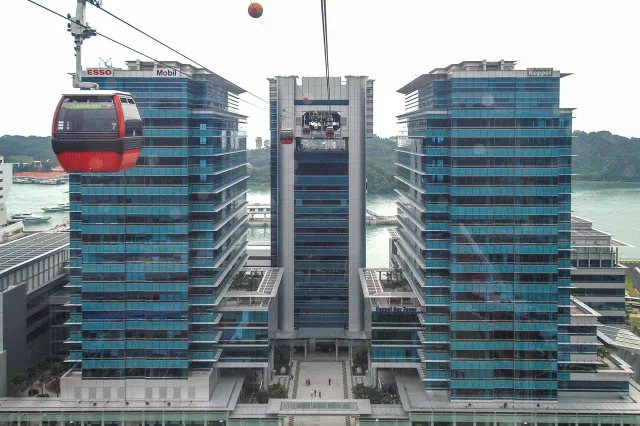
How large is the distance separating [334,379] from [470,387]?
321 centimetres

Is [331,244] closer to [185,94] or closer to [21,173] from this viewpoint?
[185,94]

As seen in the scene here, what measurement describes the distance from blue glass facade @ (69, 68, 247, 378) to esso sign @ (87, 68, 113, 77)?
0.09m

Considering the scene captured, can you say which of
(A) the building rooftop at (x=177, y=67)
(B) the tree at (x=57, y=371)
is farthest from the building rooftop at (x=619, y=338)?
(B) the tree at (x=57, y=371)

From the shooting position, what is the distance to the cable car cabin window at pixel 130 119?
209 inches

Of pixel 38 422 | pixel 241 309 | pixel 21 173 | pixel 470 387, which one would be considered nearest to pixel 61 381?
pixel 38 422

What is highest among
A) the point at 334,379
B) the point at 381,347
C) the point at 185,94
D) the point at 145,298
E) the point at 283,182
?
the point at 185,94

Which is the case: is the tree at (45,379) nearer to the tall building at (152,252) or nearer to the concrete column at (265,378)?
the tall building at (152,252)

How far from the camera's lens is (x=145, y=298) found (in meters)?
11.8

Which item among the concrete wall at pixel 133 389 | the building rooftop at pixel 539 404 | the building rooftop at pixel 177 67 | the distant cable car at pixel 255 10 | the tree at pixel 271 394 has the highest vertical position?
the building rooftop at pixel 177 67

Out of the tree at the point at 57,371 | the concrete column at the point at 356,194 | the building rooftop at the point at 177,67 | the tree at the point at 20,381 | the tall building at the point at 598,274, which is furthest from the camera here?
the concrete column at the point at 356,194

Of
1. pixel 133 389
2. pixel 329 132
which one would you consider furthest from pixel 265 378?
pixel 329 132

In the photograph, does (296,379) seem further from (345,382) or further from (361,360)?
(361,360)

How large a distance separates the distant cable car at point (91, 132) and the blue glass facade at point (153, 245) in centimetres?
624

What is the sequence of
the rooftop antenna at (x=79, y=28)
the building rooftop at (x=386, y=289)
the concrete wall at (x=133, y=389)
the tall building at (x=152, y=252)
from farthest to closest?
the building rooftop at (x=386, y=289), the concrete wall at (x=133, y=389), the tall building at (x=152, y=252), the rooftop antenna at (x=79, y=28)
